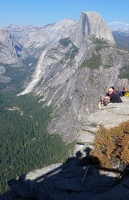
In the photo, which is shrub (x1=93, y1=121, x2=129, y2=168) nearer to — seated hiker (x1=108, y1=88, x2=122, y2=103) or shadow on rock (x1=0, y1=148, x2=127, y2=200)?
shadow on rock (x1=0, y1=148, x2=127, y2=200)

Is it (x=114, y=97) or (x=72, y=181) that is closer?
A: (x=72, y=181)

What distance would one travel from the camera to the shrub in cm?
2167

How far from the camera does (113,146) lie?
73.7ft

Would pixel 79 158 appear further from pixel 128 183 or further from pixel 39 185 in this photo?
pixel 128 183

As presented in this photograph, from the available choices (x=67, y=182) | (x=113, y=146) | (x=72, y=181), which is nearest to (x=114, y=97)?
(x=113, y=146)

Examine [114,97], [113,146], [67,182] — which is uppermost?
[114,97]

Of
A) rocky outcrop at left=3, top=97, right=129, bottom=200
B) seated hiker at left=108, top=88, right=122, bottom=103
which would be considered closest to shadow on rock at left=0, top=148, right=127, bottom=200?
rocky outcrop at left=3, top=97, right=129, bottom=200

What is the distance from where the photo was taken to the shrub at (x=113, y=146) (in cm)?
2167

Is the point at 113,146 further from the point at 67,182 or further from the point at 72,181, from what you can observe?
the point at 67,182

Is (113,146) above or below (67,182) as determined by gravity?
above

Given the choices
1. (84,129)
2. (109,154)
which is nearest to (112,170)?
(109,154)

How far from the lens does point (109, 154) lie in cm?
2238

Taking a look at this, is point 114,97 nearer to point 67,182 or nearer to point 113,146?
point 113,146

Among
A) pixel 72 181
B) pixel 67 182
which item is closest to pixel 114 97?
pixel 72 181
